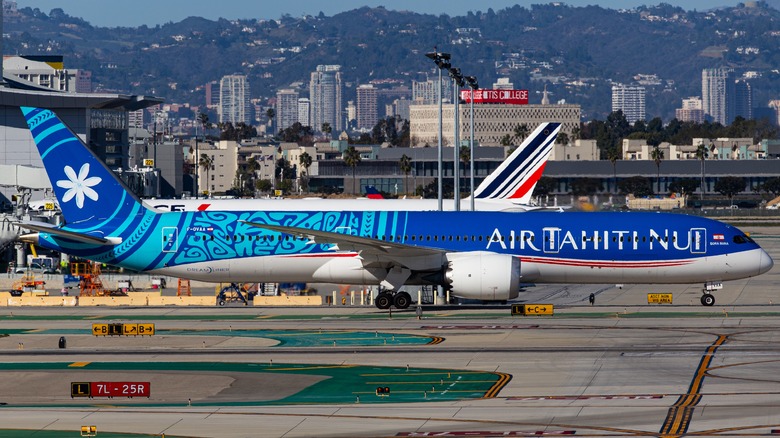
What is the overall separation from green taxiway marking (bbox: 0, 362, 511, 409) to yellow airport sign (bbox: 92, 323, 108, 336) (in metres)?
7.09

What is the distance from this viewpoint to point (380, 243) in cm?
5478

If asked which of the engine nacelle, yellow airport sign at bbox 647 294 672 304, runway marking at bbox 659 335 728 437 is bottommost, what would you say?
yellow airport sign at bbox 647 294 672 304

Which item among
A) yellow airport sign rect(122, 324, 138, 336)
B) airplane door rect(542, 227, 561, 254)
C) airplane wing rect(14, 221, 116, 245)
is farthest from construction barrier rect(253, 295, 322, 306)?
yellow airport sign rect(122, 324, 138, 336)

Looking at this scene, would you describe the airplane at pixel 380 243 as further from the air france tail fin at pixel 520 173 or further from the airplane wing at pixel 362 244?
the air france tail fin at pixel 520 173

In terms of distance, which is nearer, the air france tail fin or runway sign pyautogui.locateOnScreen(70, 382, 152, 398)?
runway sign pyautogui.locateOnScreen(70, 382, 152, 398)

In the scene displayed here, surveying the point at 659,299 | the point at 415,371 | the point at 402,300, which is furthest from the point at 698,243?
the point at 415,371

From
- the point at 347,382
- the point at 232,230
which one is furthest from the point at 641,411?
the point at 232,230

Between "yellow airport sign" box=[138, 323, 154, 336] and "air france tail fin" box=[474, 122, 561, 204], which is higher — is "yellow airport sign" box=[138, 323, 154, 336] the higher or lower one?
the lower one

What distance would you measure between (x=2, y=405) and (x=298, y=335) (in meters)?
16.2

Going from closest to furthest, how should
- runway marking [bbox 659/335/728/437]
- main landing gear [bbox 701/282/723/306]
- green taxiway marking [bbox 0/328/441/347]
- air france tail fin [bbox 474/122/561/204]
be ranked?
runway marking [bbox 659/335/728/437] → green taxiway marking [bbox 0/328/441/347] → main landing gear [bbox 701/282/723/306] → air france tail fin [bbox 474/122/561/204]

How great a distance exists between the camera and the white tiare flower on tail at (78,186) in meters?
58.8

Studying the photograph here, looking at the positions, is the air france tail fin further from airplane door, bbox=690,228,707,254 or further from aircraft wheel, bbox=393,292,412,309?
aircraft wheel, bbox=393,292,412,309

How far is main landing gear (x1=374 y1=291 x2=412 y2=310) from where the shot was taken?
57500mm

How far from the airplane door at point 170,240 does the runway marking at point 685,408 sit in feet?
87.7
